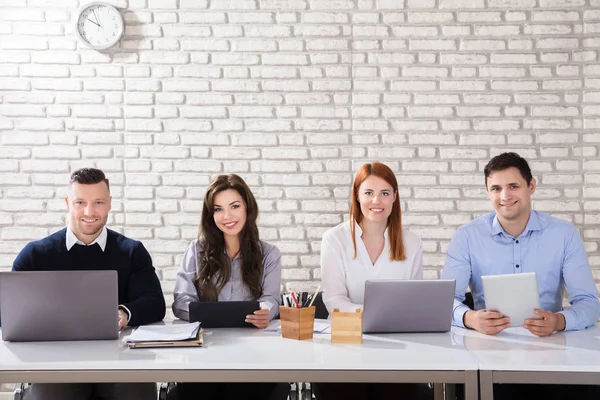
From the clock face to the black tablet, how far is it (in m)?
2.17

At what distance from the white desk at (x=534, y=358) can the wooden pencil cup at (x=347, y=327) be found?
35cm

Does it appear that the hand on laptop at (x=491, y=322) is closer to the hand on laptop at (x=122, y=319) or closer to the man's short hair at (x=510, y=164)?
the man's short hair at (x=510, y=164)

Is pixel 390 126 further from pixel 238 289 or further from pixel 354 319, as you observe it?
pixel 354 319

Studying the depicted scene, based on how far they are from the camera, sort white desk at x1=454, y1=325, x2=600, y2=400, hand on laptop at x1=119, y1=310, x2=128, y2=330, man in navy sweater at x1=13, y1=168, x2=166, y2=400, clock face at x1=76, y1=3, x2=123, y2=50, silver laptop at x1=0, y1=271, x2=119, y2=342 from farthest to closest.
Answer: clock face at x1=76, y1=3, x2=123, y2=50 < man in navy sweater at x1=13, y1=168, x2=166, y2=400 < hand on laptop at x1=119, y1=310, x2=128, y2=330 < silver laptop at x1=0, y1=271, x2=119, y2=342 < white desk at x1=454, y1=325, x2=600, y2=400

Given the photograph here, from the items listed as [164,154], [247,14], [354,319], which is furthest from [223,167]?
[354,319]

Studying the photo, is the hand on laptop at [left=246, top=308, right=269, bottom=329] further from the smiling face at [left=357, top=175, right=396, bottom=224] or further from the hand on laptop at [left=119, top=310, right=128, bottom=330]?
the smiling face at [left=357, top=175, right=396, bottom=224]

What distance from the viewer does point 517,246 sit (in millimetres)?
3076

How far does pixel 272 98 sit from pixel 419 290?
214cm

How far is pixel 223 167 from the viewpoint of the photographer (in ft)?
14.2

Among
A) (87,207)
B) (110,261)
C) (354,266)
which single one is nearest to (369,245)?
(354,266)

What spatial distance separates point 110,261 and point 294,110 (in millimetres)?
1683

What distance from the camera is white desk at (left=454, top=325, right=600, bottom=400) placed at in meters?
2.07

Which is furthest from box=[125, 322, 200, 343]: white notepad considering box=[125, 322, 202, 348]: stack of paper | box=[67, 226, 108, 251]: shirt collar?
box=[67, 226, 108, 251]: shirt collar

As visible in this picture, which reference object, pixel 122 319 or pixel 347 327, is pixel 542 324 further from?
pixel 122 319
